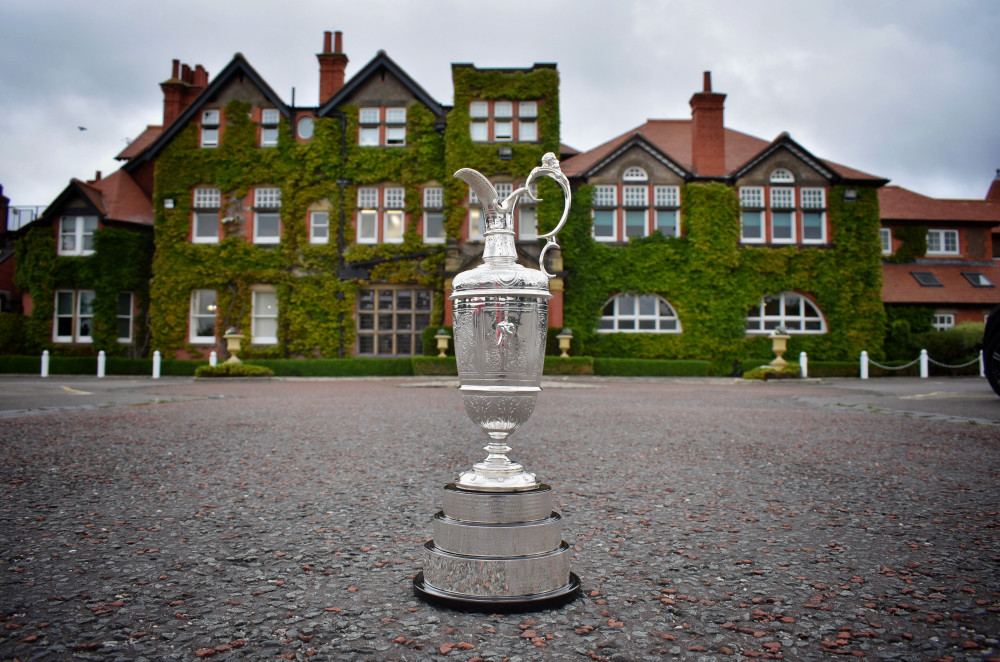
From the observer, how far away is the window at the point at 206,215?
90.1ft

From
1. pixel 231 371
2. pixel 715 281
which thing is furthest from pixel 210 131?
pixel 715 281

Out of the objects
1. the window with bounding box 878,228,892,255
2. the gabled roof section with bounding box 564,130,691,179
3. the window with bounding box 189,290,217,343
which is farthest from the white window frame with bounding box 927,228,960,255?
the window with bounding box 189,290,217,343

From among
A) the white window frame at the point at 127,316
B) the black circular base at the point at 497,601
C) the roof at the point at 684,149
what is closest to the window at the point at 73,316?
the white window frame at the point at 127,316

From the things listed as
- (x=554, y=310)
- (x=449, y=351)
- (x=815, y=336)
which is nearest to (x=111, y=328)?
(x=449, y=351)

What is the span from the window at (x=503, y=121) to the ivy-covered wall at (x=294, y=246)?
167cm

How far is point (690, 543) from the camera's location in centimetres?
395

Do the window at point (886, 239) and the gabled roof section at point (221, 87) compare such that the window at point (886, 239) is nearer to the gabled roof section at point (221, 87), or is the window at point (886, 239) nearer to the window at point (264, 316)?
the gabled roof section at point (221, 87)

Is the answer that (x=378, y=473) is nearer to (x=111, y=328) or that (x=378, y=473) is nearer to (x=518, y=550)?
(x=518, y=550)

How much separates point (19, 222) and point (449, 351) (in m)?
27.5

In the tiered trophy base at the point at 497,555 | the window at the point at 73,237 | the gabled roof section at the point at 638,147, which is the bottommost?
the tiered trophy base at the point at 497,555

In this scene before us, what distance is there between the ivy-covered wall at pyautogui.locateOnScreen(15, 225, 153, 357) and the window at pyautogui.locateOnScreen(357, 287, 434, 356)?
911 centimetres

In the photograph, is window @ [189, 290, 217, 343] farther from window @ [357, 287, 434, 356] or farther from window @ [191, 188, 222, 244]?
window @ [357, 287, 434, 356]

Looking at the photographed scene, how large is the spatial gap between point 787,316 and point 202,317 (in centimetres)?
2303

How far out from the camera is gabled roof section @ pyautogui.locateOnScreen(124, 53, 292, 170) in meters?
27.3
